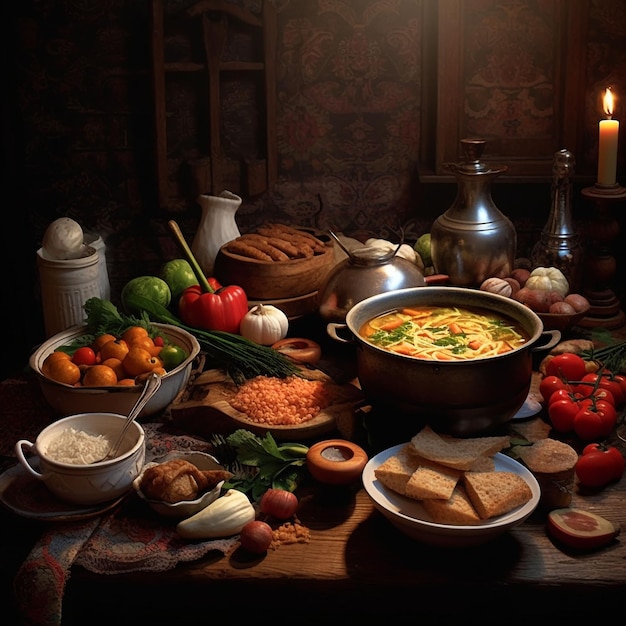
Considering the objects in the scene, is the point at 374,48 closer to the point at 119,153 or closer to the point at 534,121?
the point at 534,121

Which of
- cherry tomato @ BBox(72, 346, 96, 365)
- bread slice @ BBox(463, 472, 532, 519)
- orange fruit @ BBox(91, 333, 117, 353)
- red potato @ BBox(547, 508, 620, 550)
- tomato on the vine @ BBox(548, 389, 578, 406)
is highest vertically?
orange fruit @ BBox(91, 333, 117, 353)

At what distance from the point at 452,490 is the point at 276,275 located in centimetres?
144

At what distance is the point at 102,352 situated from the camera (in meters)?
2.70

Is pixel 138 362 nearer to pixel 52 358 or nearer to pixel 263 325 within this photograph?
pixel 52 358

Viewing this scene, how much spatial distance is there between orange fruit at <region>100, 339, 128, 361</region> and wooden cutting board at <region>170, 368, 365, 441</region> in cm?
23

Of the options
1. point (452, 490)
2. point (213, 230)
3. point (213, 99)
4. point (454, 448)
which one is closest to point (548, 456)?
point (454, 448)

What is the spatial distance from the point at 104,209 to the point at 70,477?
8.08 ft

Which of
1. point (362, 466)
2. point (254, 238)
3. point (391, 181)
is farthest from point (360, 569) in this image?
point (391, 181)

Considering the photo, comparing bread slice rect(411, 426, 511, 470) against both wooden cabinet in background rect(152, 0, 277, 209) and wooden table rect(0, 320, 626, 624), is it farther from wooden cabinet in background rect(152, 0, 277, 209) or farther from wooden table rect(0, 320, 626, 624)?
wooden cabinet in background rect(152, 0, 277, 209)

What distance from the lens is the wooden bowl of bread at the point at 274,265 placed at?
3246mm

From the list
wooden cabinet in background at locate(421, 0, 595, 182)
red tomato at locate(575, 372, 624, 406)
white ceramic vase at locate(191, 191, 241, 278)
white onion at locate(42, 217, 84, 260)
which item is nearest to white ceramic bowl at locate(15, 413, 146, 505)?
white onion at locate(42, 217, 84, 260)

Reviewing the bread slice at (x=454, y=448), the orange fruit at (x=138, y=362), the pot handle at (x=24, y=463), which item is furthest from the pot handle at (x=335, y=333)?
the pot handle at (x=24, y=463)

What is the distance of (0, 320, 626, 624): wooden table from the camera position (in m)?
1.93

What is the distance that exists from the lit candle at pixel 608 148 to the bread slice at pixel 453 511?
1.65m
